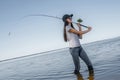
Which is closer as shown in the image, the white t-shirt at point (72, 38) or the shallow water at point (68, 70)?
the white t-shirt at point (72, 38)

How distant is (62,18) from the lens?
7316 mm

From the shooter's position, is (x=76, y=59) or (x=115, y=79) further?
(x=76, y=59)

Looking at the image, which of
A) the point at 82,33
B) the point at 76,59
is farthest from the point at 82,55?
the point at 82,33

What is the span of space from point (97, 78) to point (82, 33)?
1454 mm

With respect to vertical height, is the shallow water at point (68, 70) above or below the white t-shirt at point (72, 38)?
below

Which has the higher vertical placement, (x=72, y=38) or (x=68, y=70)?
(x=72, y=38)

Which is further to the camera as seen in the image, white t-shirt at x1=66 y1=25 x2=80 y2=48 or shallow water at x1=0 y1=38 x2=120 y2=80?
shallow water at x1=0 y1=38 x2=120 y2=80

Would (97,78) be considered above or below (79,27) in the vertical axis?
below

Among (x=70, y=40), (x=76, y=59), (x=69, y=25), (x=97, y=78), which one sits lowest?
(x=97, y=78)

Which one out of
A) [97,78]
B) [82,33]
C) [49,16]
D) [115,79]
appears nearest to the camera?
[115,79]

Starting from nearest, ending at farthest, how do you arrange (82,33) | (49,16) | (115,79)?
(115,79), (82,33), (49,16)

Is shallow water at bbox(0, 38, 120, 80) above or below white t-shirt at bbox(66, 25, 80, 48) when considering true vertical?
below

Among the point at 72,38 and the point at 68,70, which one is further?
the point at 68,70

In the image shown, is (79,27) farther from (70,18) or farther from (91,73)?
(91,73)
